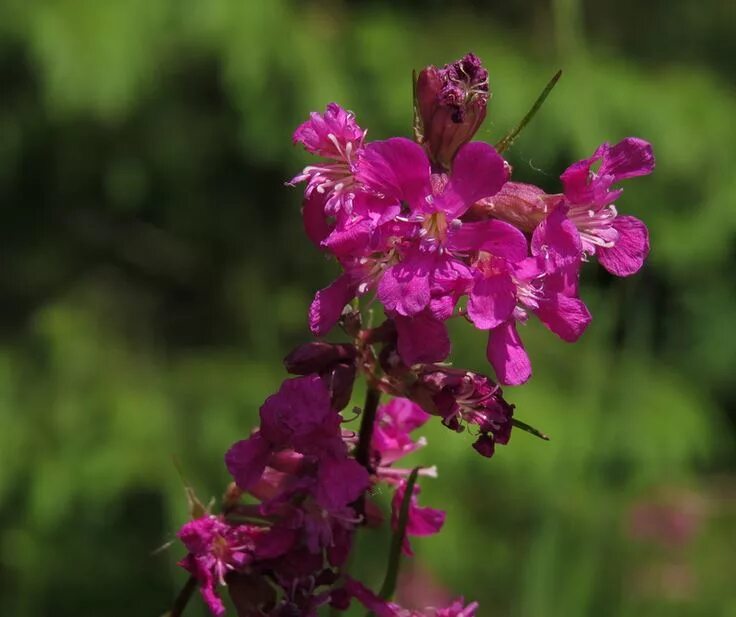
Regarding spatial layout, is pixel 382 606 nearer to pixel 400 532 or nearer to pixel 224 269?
pixel 400 532

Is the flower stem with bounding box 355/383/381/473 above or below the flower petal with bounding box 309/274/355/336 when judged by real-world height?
below

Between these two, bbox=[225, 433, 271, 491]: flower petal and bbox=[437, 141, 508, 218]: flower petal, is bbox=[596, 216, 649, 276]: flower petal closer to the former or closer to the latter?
bbox=[437, 141, 508, 218]: flower petal

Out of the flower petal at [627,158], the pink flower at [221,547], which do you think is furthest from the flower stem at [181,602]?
the flower petal at [627,158]

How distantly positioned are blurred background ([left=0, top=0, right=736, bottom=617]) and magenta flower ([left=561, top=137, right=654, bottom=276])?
145cm

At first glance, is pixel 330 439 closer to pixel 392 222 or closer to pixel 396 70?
pixel 392 222

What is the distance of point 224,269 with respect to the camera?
134 inches

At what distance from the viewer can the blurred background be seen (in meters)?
2.67

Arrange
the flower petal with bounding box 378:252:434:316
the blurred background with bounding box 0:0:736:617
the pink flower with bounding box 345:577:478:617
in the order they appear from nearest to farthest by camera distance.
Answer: the flower petal with bounding box 378:252:434:316 < the pink flower with bounding box 345:577:478:617 < the blurred background with bounding box 0:0:736:617

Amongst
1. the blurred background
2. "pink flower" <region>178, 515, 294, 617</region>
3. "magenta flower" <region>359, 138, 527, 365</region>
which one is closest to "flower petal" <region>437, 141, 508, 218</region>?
"magenta flower" <region>359, 138, 527, 365</region>

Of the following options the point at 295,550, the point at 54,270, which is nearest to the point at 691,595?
the point at 54,270

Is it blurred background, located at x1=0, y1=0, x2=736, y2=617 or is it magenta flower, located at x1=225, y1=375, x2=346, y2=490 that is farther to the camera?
blurred background, located at x1=0, y1=0, x2=736, y2=617

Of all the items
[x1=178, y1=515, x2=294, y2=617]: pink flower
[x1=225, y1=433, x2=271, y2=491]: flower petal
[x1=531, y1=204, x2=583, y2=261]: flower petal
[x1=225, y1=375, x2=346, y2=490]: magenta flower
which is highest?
[x1=531, y1=204, x2=583, y2=261]: flower petal

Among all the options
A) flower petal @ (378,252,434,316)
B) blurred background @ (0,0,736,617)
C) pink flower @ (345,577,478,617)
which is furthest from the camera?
blurred background @ (0,0,736,617)

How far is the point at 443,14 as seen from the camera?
3.30 m
